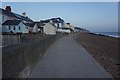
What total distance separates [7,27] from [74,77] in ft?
164

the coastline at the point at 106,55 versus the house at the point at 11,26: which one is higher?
the house at the point at 11,26

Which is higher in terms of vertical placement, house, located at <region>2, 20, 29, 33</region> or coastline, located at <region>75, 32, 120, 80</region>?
house, located at <region>2, 20, 29, 33</region>

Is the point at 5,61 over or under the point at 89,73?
over

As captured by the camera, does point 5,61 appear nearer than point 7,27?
Yes

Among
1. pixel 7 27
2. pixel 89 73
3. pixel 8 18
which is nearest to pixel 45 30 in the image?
pixel 8 18

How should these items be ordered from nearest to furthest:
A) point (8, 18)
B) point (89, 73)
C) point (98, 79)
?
point (98, 79)
point (89, 73)
point (8, 18)

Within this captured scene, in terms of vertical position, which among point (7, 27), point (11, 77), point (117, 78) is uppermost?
point (7, 27)

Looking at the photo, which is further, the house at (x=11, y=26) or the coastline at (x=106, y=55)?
the house at (x=11, y=26)

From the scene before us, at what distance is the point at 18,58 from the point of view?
6.04 meters

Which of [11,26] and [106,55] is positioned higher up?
[11,26]

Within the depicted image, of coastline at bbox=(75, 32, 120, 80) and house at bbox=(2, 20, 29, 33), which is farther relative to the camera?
house at bbox=(2, 20, 29, 33)

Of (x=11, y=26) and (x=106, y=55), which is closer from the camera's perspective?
(x=106, y=55)

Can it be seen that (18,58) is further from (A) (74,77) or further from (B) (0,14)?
(B) (0,14)

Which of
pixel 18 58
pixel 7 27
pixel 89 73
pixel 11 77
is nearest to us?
pixel 11 77
